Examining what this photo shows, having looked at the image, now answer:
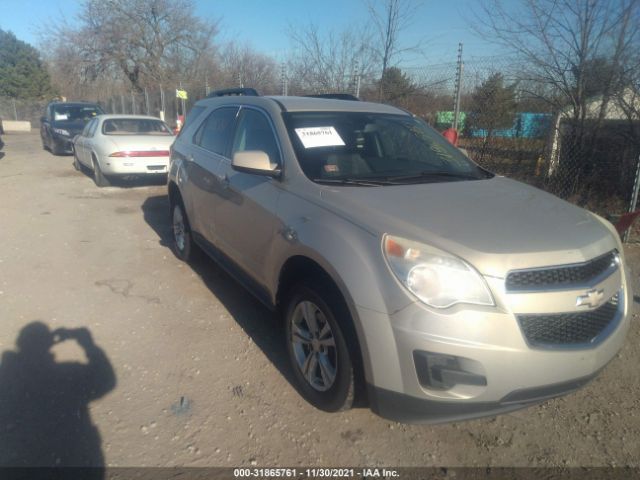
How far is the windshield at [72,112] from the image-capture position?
1555cm

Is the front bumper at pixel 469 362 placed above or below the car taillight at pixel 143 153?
below

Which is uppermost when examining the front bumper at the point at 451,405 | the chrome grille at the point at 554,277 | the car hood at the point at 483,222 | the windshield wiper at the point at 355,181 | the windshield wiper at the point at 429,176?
the windshield wiper at the point at 429,176

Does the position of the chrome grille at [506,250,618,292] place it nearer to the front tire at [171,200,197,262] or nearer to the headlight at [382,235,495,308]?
the headlight at [382,235,495,308]

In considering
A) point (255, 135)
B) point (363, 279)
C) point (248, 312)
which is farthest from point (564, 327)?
point (248, 312)

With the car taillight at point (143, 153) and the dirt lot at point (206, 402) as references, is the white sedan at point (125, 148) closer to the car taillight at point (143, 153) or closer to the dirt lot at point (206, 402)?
the car taillight at point (143, 153)

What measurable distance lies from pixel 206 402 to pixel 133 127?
8.88 m

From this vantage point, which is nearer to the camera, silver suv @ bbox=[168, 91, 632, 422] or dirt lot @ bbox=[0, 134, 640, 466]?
silver suv @ bbox=[168, 91, 632, 422]

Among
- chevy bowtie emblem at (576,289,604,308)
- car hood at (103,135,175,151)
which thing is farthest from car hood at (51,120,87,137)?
chevy bowtie emblem at (576,289,604,308)

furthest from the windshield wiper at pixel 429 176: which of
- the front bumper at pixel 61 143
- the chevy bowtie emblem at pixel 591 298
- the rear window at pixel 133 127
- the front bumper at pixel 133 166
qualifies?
the front bumper at pixel 61 143

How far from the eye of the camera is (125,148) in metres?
9.30

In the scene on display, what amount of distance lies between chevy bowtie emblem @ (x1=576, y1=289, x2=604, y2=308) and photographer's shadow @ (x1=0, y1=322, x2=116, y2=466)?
100 inches

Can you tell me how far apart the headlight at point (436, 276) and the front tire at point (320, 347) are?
41cm

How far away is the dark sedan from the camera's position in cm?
1505

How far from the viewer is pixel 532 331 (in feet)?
6.87
